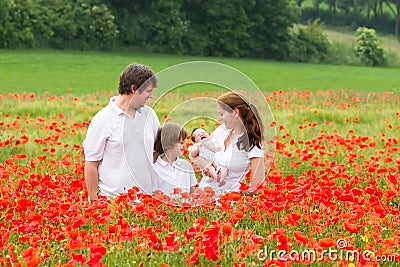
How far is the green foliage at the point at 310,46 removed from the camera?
5297 centimetres

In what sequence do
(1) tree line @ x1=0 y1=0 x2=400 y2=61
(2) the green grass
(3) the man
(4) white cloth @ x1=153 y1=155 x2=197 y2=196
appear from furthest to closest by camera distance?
(1) tree line @ x1=0 y1=0 x2=400 y2=61 → (2) the green grass → (4) white cloth @ x1=153 y1=155 x2=197 y2=196 → (3) the man

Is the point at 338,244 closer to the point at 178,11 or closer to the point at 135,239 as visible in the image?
the point at 135,239

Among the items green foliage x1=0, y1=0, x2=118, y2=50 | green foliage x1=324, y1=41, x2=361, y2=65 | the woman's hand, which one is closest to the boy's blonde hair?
the woman's hand

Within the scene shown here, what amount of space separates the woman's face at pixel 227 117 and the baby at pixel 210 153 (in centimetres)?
19

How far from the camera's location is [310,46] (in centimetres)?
5319

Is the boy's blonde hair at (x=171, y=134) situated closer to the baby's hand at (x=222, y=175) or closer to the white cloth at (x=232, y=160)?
the white cloth at (x=232, y=160)

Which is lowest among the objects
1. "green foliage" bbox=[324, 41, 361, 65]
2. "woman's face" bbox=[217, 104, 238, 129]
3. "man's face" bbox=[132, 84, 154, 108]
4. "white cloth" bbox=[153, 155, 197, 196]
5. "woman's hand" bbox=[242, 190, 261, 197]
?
"green foliage" bbox=[324, 41, 361, 65]

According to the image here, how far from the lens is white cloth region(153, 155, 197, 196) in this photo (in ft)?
19.3

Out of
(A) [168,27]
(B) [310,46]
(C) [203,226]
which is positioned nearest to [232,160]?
(C) [203,226]

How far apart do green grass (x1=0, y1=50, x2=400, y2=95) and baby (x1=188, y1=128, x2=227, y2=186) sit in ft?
54.4

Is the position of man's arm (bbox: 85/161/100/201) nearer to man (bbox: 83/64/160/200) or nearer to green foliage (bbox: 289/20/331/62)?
man (bbox: 83/64/160/200)

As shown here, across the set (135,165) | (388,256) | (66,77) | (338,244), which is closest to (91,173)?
(135,165)

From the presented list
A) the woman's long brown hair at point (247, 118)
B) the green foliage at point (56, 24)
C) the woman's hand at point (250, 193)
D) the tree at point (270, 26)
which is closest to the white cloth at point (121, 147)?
the woman's long brown hair at point (247, 118)

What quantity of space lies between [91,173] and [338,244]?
246cm
